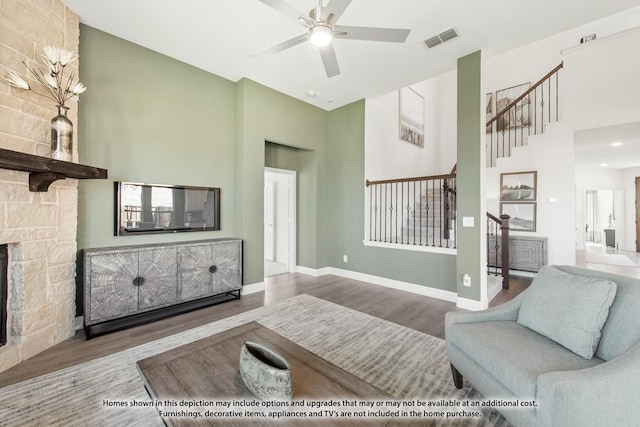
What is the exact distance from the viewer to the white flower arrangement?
2314mm

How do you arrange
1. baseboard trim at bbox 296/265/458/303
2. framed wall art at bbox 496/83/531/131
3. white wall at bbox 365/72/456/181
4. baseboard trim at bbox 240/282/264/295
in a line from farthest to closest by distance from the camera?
framed wall art at bbox 496/83/531/131
white wall at bbox 365/72/456/181
baseboard trim at bbox 240/282/264/295
baseboard trim at bbox 296/265/458/303

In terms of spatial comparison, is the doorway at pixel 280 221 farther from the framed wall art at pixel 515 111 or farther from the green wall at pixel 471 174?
the framed wall art at pixel 515 111

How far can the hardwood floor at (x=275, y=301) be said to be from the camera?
93.0 inches

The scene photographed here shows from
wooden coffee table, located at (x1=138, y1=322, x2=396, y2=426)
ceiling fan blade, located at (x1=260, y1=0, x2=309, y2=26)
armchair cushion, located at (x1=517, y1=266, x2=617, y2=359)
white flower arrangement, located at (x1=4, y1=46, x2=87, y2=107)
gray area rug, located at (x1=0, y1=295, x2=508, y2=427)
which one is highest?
ceiling fan blade, located at (x1=260, y1=0, x2=309, y2=26)

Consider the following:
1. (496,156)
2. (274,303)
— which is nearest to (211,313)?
(274,303)

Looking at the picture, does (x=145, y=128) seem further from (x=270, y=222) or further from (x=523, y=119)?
(x=523, y=119)

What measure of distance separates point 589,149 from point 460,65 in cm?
485

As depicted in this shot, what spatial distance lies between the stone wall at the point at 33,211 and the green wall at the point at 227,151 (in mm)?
321

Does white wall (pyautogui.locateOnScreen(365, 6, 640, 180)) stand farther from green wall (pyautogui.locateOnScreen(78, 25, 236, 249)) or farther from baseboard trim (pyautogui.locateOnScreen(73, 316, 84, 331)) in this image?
baseboard trim (pyautogui.locateOnScreen(73, 316, 84, 331))

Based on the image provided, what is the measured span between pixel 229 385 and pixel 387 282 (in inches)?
147

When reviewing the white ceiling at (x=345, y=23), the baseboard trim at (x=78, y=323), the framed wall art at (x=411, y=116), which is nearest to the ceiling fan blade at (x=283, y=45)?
the white ceiling at (x=345, y=23)

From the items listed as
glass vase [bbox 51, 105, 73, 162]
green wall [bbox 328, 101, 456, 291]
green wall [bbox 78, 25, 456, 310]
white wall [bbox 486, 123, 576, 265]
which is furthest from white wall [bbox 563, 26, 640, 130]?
glass vase [bbox 51, 105, 73, 162]

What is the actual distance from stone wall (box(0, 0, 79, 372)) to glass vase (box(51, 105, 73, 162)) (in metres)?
0.18

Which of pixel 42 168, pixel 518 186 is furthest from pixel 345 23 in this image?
pixel 518 186
